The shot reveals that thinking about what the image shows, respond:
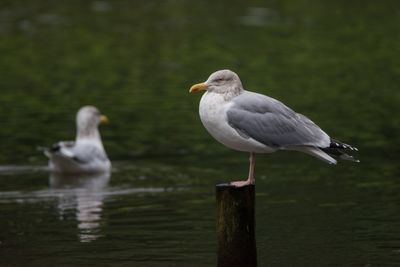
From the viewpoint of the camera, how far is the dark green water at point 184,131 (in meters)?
13.5

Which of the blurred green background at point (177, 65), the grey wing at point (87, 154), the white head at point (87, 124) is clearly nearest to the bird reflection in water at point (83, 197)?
the grey wing at point (87, 154)

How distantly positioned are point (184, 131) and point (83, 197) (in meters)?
4.83

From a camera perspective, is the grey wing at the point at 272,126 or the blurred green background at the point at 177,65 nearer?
the grey wing at the point at 272,126

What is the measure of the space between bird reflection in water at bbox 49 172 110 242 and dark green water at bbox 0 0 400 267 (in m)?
0.04

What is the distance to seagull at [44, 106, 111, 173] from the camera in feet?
61.7

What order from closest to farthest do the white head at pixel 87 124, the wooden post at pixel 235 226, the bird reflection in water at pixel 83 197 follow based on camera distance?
the wooden post at pixel 235 226
the bird reflection in water at pixel 83 197
the white head at pixel 87 124

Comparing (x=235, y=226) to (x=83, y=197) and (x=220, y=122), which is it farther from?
(x=83, y=197)

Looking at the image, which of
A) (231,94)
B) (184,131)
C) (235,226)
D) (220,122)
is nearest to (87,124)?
(184,131)

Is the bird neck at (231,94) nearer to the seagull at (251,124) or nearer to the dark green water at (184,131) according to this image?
the seagull at (251,124)

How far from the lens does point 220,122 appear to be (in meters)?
11.2

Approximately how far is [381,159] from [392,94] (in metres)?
6.25

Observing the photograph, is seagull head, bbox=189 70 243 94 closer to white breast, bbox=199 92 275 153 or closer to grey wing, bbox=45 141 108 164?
white breast, bbox=199 92 275 153

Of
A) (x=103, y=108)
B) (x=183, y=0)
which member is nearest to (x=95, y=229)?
(x=103, y=108)

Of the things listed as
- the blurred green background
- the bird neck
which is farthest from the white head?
the bird neck
